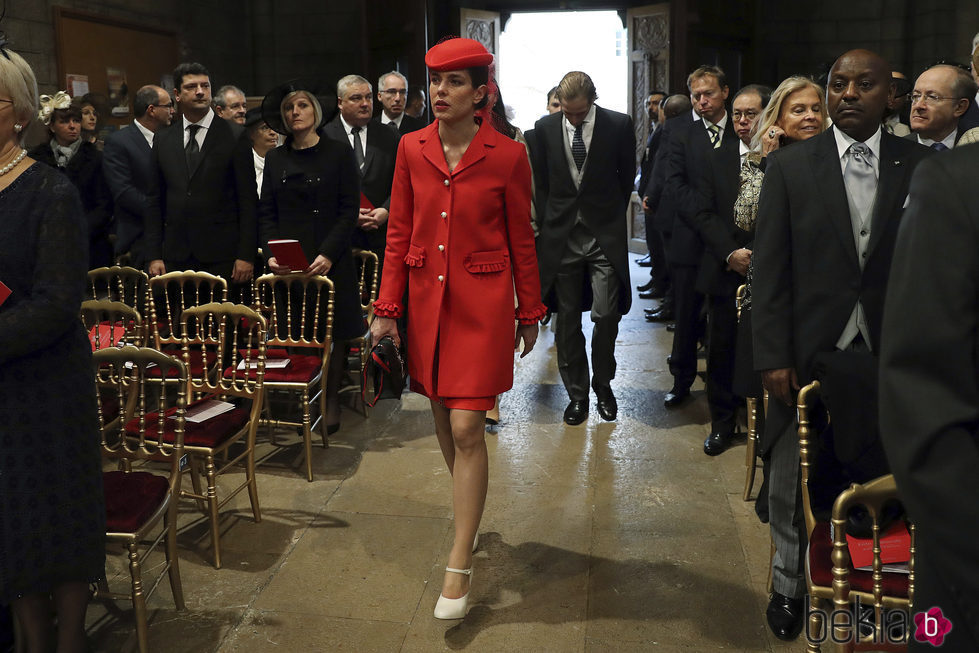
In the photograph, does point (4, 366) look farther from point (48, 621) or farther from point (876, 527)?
point (876, 527)

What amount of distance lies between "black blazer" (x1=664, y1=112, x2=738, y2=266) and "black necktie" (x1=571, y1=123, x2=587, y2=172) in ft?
1.52

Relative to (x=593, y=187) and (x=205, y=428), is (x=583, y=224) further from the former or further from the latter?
(x=205, y=428)

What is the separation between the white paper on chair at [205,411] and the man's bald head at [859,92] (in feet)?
7.77

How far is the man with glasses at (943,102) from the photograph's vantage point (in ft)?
13.6

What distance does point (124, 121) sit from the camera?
915 centimetres

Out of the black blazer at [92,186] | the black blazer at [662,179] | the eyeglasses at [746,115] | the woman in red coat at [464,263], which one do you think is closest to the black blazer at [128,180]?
the black blazer at [92,186]

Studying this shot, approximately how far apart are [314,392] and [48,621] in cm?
240

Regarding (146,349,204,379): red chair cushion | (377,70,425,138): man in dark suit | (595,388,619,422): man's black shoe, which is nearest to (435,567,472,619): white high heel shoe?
(146,349,204,379): red chair cushion

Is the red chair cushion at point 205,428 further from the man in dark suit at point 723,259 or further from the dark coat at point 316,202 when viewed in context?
the man in dark suit at point 723,259

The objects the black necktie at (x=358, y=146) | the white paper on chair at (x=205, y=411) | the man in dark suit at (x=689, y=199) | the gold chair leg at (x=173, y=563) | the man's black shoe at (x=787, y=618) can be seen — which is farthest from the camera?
the black necktie at (x=358, y=146)

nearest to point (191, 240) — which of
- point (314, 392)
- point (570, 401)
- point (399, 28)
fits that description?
point (314, 392)

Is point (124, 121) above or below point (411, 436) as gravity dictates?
above

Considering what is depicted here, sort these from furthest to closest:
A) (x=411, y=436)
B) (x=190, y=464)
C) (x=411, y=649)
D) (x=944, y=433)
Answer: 1. (x=411, y=436)
2. (x=190, y=464)
3. (x=411, y=649)
4. (x=944, y=433)

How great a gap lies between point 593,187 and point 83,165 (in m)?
3.27
